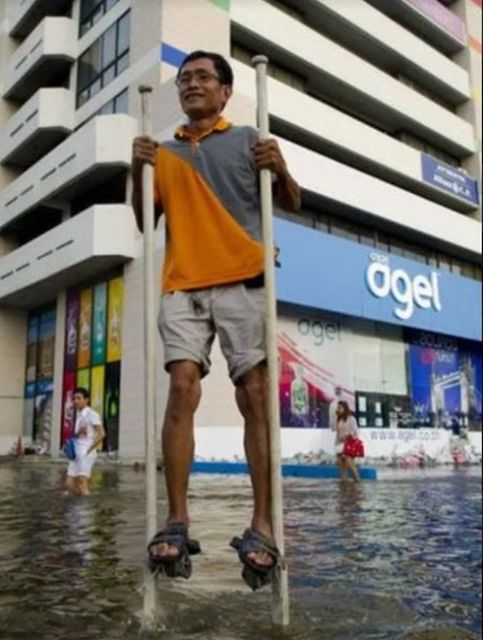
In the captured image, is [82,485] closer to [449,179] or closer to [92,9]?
[92,9]

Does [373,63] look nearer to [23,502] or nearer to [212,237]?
[23,502]

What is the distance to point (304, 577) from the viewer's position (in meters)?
2.77

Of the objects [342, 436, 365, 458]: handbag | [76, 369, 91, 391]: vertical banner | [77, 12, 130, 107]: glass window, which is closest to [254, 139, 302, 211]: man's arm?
[342, 436, 365, 458]: handbag

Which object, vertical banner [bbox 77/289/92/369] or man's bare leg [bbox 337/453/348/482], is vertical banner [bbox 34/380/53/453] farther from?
man's bare leg [bbox 337/453/348/482]

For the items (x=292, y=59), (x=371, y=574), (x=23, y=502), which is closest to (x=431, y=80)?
(x=292, y=59)

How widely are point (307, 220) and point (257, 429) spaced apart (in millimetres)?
20642

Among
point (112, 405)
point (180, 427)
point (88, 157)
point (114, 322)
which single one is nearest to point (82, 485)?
point (180, 427)

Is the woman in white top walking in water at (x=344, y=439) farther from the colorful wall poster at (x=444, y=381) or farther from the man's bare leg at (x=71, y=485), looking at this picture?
the colorful wall poster at (x=444, y=381)

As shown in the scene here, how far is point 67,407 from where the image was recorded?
20250 millimetres

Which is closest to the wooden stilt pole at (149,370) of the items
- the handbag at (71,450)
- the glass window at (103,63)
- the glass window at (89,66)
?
the handbag at (71,450)

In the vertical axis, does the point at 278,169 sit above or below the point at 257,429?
above

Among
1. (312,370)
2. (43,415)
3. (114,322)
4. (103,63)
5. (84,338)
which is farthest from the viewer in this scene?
(312,370)

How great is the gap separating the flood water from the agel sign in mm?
17294

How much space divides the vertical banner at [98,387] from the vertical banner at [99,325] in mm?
231
